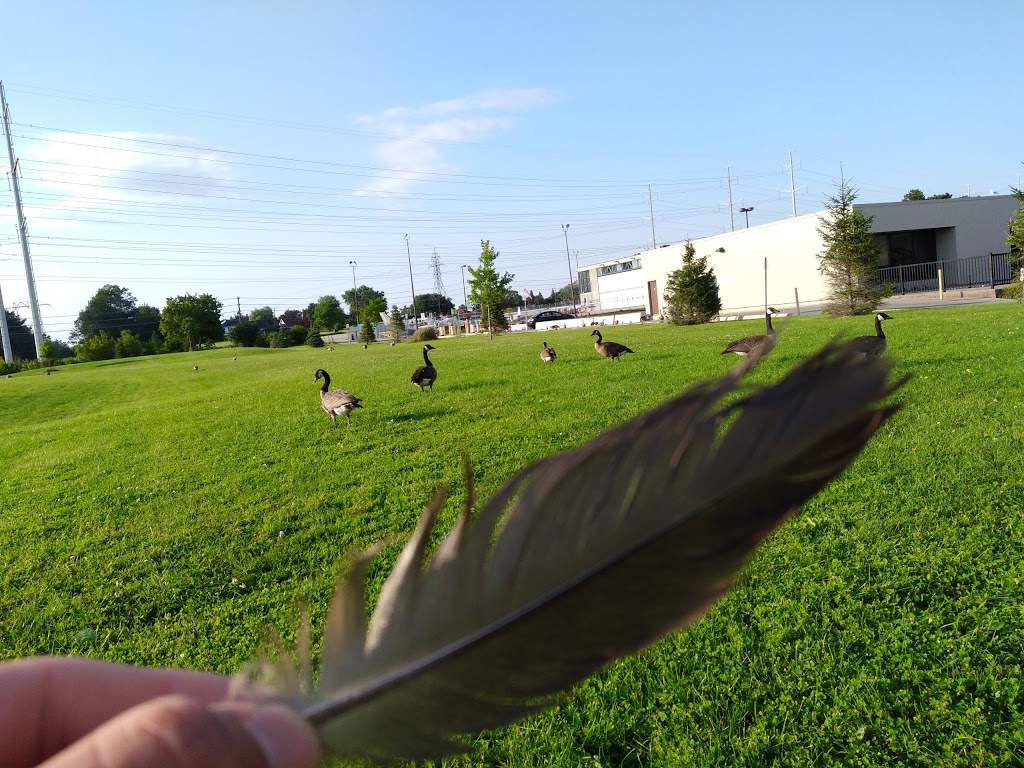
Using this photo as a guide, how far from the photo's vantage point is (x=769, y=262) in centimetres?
5147

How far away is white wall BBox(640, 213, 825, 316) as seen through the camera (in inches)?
1905

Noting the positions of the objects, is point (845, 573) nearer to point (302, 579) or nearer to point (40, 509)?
point (302, 579)

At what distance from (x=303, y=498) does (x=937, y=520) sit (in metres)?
6.65

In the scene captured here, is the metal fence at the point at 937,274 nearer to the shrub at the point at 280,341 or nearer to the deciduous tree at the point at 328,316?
the shrub at the point at 280,341

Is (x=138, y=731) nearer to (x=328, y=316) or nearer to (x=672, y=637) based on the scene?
(x=672, y=637)

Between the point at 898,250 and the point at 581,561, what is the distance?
197 ft

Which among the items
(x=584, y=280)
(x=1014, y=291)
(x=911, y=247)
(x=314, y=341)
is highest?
(x=584, y=280)

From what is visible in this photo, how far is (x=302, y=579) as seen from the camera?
552cm

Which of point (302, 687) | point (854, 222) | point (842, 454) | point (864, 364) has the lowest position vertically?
point (302, 687)

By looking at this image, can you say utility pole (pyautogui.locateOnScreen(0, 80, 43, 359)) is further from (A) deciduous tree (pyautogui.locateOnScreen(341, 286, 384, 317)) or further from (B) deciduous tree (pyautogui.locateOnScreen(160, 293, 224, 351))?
(A) deciduous tree (pyautogui.locateOnScreen(341, 286, 384, 317))

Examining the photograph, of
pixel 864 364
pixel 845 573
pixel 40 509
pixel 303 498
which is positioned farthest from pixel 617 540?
pixel 40 509

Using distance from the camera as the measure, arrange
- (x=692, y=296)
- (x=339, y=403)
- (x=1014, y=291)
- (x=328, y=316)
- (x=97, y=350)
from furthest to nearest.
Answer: (x=328, y=316) < (x=97, y=350) < (x=692, y=296) < (x=1014, y=291) < (x=339, y=403)

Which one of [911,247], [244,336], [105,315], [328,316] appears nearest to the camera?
[911,247]

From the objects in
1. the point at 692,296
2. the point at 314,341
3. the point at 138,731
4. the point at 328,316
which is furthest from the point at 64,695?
the point at 328,316
